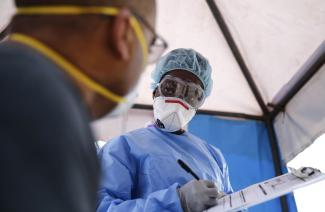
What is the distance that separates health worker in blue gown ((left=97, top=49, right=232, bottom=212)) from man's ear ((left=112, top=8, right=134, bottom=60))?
1.28 ft

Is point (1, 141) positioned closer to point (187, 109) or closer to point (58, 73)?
point (58, 73)

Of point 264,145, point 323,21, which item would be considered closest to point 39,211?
point 323,21

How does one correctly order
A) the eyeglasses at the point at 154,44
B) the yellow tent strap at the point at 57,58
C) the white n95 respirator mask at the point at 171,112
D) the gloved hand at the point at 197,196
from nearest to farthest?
the yellow tent strap at the point at 57,58 → the eyeglasses at the point at 154,44 → the gloved hand at the point at 197,196 → the white n95 respirator mask at the point at 171,112

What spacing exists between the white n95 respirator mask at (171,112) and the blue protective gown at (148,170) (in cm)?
3

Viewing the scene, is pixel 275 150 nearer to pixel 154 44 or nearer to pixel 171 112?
pixel 171 112

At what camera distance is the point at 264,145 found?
6.09 feet

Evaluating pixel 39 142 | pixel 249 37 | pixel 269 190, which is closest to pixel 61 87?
pixel 39 142

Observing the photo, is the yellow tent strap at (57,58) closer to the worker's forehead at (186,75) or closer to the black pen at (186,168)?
the black pen at (186,168)

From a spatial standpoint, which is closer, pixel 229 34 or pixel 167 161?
pixel 167 161

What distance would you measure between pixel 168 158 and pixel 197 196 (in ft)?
0.73

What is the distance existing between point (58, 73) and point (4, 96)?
64 millimetres

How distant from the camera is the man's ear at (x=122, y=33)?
0.46m

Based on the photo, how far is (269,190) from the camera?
2.56 feet

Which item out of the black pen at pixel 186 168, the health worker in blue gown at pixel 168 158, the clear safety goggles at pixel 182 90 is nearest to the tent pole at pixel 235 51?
the health worker in blue gown at pixel 168 158
